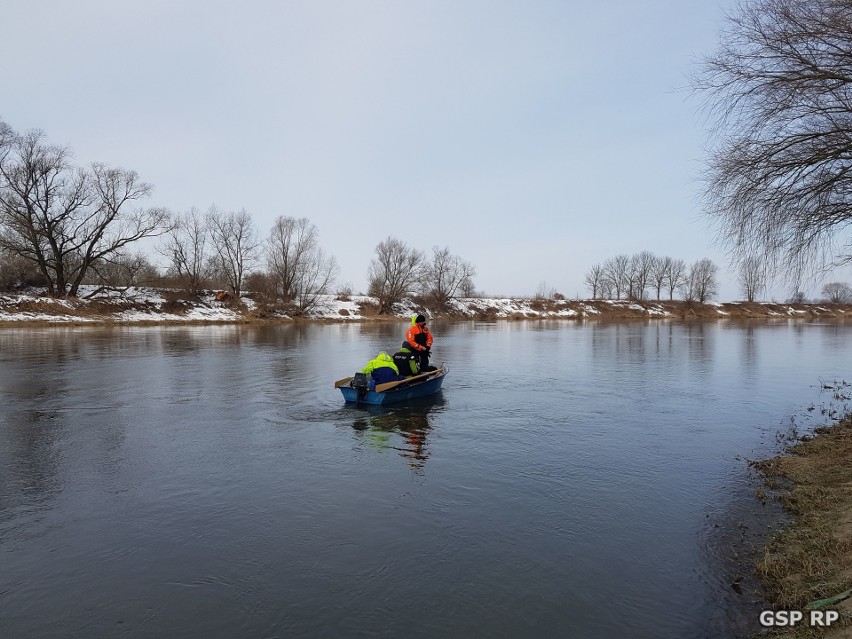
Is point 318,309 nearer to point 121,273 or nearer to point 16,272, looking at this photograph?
point 121,273

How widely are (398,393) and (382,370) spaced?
0.80 metres

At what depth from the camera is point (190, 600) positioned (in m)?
4.43

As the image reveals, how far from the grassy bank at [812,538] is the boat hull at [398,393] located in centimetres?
730

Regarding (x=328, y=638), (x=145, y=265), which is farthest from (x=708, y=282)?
(x=328, y=638)

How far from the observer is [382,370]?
470 inches

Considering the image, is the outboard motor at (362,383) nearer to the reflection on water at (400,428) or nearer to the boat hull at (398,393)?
the boat hull at (398,393)

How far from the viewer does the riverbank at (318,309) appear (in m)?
39.6

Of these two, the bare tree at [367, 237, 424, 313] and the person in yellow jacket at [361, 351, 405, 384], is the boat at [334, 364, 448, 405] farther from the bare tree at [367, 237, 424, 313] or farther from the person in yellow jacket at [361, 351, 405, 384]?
the bare tree at [367, 237, 424, 313]

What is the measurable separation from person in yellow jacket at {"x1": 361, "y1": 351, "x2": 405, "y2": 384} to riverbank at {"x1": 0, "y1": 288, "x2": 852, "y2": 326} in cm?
3717

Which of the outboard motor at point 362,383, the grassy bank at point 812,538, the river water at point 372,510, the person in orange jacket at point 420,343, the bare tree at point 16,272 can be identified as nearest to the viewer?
the grassy bank at point 812,538

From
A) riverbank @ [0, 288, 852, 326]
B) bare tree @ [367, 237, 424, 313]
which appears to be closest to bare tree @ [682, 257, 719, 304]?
riverbank @ [0, 288, 852, 326]

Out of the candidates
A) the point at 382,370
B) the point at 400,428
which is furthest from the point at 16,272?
the point at 400,428

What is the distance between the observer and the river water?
14.2 ft

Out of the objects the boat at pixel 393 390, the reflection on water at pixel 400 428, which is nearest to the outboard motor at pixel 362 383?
the boat at pixel 393 390
